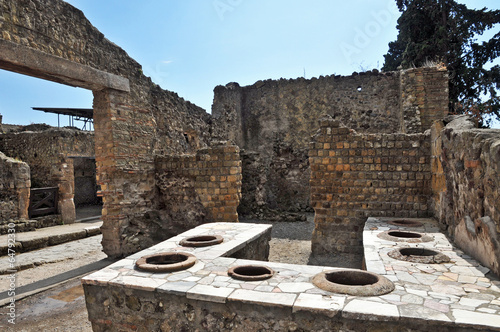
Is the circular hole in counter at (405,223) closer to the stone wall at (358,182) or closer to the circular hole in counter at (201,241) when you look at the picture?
the stone wall at (358,182)

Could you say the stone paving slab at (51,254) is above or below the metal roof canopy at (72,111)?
below

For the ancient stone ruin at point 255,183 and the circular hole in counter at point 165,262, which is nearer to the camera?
the ancient stone ruin at point 255,183

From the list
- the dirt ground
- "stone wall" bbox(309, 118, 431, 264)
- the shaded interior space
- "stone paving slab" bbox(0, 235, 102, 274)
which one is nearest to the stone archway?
the dirt ground

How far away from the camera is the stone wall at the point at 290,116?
40.1 feet

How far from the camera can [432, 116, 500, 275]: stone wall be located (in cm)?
333

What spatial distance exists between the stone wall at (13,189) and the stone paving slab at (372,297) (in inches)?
356

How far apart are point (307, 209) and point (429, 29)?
12.2 metres

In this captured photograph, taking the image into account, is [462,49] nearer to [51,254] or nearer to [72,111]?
[51,254]

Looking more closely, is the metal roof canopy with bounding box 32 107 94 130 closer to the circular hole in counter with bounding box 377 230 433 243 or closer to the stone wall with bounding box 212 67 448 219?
the stone wall with bounding box 212 67 448 219

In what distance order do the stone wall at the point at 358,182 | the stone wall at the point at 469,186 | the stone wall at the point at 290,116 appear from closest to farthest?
the stone wall at the point at 469,186 → the stone wall at the point at 358,182 → the stone wall at the point at 290,116

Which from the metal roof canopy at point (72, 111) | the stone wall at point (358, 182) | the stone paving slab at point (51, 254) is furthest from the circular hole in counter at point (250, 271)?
the metal roof canopy at point (72, 111)

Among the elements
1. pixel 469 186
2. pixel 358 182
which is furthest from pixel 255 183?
pixel 469 186

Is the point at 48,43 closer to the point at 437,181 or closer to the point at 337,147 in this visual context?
the point at 337,147

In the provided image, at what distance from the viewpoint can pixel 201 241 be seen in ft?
17.1
